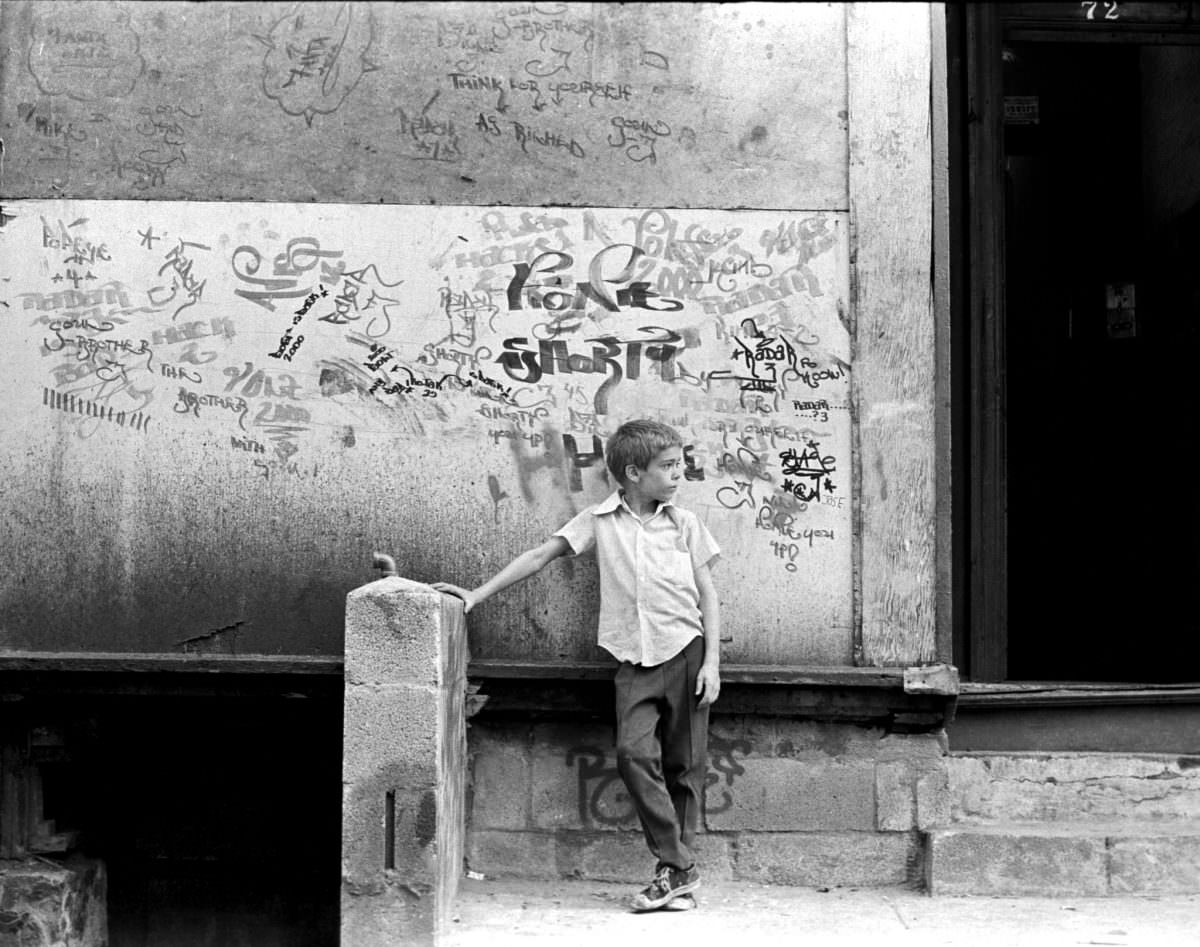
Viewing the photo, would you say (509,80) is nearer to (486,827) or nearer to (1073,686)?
(486,827)

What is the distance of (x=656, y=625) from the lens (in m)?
5.45

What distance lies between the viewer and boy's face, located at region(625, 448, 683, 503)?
217 inches

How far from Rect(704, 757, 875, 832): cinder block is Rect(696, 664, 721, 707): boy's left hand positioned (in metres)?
0.60

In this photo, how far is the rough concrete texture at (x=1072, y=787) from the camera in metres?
5.89

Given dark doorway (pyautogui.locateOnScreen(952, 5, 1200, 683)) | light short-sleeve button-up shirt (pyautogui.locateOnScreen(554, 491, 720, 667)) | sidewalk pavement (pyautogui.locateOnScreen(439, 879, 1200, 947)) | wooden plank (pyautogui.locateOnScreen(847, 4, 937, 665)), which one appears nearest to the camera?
sidewalk pavement (pyautogui.locateOnScreen(439, 879, 1200, 947))

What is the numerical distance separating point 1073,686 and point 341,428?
129 inches

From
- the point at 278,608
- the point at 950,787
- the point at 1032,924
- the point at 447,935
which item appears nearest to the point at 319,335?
the point at 278,608

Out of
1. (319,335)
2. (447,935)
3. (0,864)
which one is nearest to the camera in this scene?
(447,935)

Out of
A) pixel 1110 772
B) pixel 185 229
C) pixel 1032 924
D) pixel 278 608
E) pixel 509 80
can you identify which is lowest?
pixel 1032 924

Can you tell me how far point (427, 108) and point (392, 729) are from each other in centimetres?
272

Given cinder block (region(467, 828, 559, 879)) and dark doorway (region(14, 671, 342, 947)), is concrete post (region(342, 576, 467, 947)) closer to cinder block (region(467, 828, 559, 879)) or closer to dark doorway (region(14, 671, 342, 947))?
cinder block (region(467, 828, 559, 879))

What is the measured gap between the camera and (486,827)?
587cm

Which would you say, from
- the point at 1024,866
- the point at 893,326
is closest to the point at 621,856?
the point at 1024,866

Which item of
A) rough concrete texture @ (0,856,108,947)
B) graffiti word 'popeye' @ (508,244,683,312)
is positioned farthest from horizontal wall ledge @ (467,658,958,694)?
rough concrete texture @ (0,856,108,947)
